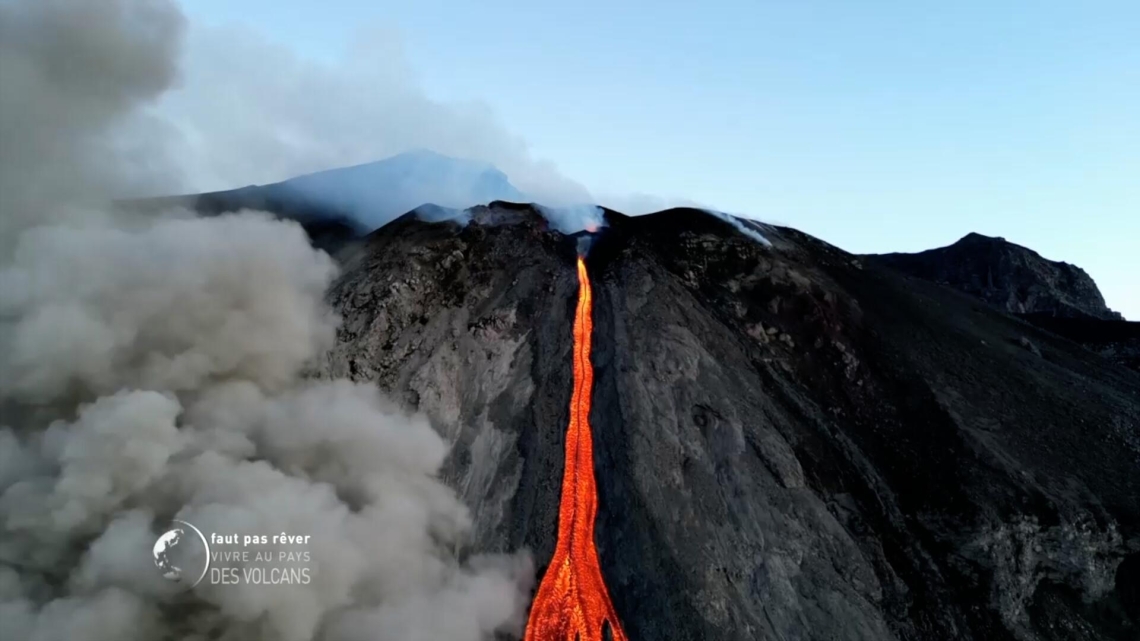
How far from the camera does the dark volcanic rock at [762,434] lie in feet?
86.7

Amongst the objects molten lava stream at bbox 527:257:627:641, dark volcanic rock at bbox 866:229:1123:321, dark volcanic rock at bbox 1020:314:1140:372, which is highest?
dark volcanic rock at bbox 866:229:1123:321

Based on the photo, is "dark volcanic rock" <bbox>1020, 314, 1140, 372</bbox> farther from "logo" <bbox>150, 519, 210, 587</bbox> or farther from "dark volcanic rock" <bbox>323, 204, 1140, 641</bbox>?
"logo" <bbox>150, 519, 210, 587</bbox>

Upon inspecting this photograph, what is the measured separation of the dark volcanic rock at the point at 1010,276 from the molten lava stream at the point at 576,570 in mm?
68070

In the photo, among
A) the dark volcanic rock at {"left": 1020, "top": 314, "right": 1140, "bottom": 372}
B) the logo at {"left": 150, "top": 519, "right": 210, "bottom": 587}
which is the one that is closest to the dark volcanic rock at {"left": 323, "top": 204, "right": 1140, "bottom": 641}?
the logo at {"left": 150, "top": 519, "right": 210, "bottom": 587}

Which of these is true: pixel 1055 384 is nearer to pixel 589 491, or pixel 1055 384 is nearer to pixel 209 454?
pixel 589 491

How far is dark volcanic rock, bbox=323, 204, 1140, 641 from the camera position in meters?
26.4

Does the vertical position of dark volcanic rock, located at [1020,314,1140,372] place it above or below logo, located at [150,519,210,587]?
above

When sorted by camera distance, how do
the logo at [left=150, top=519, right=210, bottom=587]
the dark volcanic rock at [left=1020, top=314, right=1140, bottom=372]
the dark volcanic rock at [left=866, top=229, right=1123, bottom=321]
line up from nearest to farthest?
1. the logo at [left=150, top=519, right=210, bottom=587]
2. the dark volcanic rock at [left=1020, top=314, right=1140, bottom=372]
3. the dark volcanic rock at [left=866, top=229, right=1123, bottom=321]

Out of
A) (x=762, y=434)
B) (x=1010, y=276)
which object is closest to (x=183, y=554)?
(x=762, y=434)

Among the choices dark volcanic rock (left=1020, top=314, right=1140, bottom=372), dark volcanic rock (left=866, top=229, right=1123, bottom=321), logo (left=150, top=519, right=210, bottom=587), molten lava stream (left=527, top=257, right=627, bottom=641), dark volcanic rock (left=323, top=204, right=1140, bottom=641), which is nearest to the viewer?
logo (left=150, top=519, right=210, bottom=587)

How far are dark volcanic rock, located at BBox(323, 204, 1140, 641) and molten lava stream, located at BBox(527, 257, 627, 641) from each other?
0.46 meters

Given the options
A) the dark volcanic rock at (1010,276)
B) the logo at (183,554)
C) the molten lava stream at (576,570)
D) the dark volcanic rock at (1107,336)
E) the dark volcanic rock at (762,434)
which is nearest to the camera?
the logo at (183,554)

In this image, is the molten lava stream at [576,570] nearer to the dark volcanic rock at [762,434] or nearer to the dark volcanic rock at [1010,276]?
the dark volcanic rock at [762,434]

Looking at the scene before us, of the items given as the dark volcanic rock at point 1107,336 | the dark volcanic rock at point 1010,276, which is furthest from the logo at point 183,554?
the dark volcanic rock at point 1010,276
